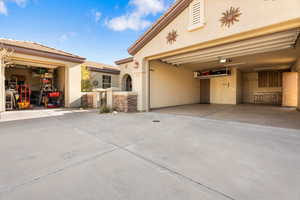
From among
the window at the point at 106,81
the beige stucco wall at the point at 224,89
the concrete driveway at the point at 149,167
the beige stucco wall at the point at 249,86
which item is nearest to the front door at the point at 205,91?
the beige stucco wall at the point at 224,89

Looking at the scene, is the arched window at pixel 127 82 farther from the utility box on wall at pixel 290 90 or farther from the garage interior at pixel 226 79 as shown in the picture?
the utility box on wall at pixel 290 90

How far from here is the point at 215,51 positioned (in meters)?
5.73

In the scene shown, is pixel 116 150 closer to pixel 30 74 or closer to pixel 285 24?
pixel 285 24

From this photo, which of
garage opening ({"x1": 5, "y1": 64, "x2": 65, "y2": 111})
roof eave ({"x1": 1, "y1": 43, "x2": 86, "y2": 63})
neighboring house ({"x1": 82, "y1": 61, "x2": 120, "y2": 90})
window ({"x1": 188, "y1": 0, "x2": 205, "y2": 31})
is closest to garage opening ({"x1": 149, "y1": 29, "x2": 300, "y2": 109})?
window ({"x1": 188, "y1": 0, "x2": 205, "y2": 31})

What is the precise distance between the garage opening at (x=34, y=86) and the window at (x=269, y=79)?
16610 mm

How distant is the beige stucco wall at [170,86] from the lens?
7.68 m

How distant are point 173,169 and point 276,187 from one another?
1146 mm

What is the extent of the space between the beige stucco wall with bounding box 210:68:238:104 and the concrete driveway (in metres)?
7.97

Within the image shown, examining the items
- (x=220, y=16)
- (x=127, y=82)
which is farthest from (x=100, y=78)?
(x=220, y=16)

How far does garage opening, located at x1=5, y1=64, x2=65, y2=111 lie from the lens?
26.2 feet

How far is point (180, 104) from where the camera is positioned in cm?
983

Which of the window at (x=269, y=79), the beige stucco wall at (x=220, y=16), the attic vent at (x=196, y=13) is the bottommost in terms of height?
the window at (x=269, y=79)

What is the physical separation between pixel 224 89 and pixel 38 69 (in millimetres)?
15219

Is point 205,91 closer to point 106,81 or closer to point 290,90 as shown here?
point 290,90
